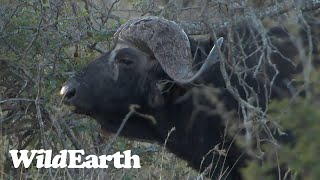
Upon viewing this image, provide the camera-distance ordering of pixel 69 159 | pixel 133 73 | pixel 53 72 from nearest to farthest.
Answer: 1. pixel 133 73
2. pixel 69 159
3. pixel 53 72

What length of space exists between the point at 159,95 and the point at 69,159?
101 centimetres

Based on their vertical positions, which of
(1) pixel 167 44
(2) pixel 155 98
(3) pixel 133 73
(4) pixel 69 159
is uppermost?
(1) pixel 167 44

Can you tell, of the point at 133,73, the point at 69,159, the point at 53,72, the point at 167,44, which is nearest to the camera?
the point at 167,44

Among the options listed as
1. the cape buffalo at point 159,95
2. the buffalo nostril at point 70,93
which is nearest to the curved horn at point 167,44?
the cape buffalo at point 159,95

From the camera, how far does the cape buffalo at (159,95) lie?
18.0 ft

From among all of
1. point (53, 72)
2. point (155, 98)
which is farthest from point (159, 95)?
point (53, 72)

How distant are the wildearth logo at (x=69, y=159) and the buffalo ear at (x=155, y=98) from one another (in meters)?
0.53

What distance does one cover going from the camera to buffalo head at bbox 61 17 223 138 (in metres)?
5.54

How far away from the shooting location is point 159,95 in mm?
5586

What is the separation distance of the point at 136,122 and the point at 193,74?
540mm

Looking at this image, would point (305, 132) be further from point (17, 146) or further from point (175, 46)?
point (17, 146)

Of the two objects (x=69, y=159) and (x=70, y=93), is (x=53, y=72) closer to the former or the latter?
(x=69, y=159)

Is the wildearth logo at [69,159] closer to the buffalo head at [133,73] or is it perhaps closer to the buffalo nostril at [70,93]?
the buffalo head at [133,73]

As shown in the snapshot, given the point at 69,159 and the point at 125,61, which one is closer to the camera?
the point at 125,61
